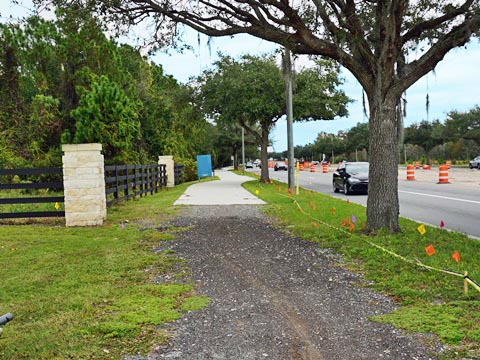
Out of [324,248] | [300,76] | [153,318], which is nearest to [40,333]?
[153,318]

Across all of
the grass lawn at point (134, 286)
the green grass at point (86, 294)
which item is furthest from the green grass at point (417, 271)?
the green grass at point (86, 294)

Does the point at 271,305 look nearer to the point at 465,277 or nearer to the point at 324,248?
the point at 465,277

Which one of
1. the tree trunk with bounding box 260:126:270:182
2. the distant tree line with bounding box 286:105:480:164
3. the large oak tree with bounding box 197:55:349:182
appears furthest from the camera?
the distant tree line with bounding box 286:105:480:164

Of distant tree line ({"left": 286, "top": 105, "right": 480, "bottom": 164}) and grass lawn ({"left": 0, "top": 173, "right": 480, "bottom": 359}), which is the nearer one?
grass lawn ({"left": 0, "top": 173, "right": 480, "bottom": 359})

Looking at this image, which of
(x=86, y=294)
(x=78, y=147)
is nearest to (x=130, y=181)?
(x=78, y=147)

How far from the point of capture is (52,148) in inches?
893

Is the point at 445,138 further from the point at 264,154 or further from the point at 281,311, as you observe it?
the point at 281,311

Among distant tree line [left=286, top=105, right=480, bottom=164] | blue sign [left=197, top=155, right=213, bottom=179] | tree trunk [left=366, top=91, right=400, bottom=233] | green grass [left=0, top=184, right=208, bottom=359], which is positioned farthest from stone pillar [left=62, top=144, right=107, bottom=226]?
distant tree line [left=286, top=105, right=480, bottom=164]

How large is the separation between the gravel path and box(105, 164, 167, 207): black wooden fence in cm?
691

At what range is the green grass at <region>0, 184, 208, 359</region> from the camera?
3984 millimetres

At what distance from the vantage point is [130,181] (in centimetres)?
1716

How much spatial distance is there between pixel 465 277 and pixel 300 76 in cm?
2161

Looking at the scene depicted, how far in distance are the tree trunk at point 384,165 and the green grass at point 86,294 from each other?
3.98 metres

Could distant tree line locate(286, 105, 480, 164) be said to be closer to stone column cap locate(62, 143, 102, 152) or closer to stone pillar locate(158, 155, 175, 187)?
stone pillar locate(158, 155, 175, 187)
